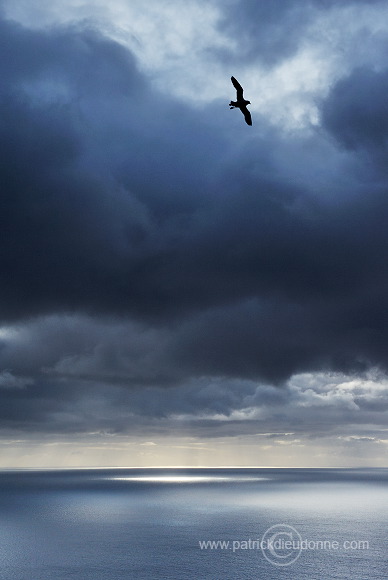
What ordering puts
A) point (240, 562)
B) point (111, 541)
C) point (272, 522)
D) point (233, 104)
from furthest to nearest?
point (272, 522), point (111, 541), point (240, 562), point (233, 104)

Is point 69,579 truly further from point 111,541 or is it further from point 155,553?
point 111,541

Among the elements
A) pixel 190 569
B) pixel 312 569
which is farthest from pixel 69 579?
pixel 312 569

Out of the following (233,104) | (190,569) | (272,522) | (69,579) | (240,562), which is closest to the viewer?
(233,104)

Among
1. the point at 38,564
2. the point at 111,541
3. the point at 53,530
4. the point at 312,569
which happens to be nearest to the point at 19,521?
the point at 53,530

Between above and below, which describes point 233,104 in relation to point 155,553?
above

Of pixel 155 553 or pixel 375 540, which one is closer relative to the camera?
pixel 155 553

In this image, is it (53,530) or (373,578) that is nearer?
(373,578)

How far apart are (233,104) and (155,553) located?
116 metres

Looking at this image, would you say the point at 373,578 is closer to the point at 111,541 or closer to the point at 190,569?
the point at 190,569

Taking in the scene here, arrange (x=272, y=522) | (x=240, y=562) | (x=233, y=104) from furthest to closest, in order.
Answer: (x=272, y=522)
(x=240, y=562)
(x=233, y=104)

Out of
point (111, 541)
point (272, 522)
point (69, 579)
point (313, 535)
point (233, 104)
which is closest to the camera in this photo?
point (233, 104)

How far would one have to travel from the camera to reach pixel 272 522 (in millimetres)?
193250

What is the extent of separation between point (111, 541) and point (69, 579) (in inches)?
1750

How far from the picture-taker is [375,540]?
15225 centimetres
